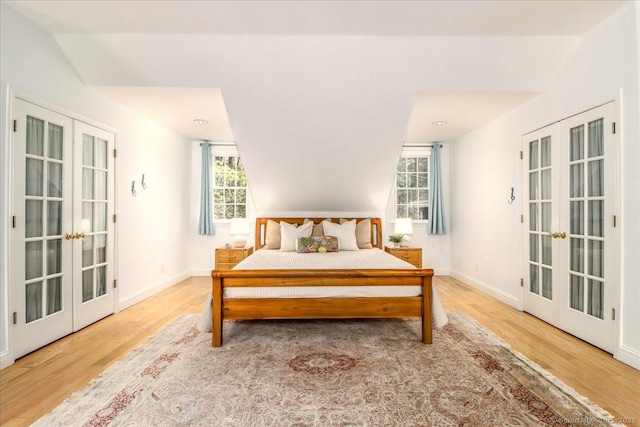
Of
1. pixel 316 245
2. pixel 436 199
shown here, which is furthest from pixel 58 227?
pixel 436 199

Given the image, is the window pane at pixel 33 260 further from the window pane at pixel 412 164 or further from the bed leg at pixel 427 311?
the window pane at pixel 412 164

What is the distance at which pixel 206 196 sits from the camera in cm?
541

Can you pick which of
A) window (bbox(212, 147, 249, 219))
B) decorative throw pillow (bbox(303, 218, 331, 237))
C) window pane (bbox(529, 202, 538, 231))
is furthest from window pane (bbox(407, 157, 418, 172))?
window (bbox(212, 147, 249, 219))

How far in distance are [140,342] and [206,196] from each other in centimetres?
302

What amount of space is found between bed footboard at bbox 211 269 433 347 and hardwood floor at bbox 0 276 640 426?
80 cm

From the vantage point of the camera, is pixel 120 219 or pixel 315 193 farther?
pixel 315 193

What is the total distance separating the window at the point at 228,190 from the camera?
561cm

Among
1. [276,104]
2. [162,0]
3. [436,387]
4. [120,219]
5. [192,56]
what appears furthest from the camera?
[120,219]

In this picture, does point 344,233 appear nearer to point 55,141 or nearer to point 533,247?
point 533,247

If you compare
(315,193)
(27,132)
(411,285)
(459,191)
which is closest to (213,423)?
(411,285)

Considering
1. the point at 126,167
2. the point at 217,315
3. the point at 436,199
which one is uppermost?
the point at 126,167

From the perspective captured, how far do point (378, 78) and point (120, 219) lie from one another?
10.4 feet

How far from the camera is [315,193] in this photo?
4746mm

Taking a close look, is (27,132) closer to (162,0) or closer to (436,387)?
(162,0)
